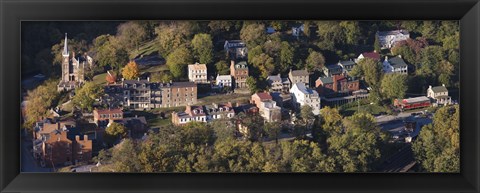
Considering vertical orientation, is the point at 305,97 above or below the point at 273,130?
above

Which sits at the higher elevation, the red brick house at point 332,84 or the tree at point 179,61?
the tree at point 179,61

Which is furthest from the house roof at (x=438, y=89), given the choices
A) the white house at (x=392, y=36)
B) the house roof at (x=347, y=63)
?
the house roof at (x=347, y=63)

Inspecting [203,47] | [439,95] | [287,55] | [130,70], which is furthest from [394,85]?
[130,70]

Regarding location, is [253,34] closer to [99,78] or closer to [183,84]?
[183,84]

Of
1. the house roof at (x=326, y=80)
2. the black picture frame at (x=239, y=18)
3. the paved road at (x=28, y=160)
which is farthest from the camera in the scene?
the house roof at (x=326, y=80)

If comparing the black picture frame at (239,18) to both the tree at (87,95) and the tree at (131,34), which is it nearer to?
the tree at (131,34)

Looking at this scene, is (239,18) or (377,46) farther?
(377,46)
